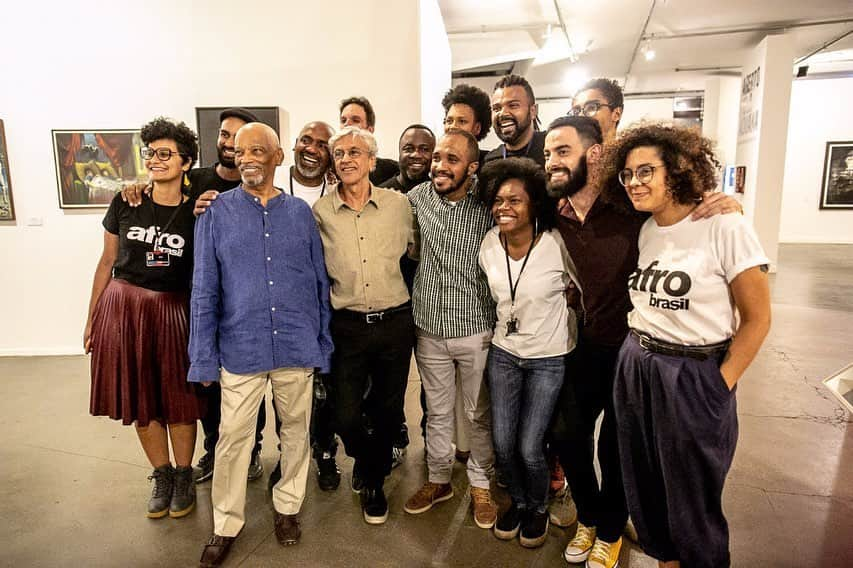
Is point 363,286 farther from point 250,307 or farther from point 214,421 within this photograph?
point 214,421

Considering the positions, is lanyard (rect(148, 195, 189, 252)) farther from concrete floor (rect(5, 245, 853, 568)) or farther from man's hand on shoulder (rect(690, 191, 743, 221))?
man's hand on shoulder (rect(690, 191, 743, 221))

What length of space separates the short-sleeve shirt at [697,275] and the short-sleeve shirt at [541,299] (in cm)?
42

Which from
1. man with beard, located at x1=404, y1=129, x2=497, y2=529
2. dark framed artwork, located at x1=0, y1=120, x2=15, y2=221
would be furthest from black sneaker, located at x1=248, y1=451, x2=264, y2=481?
dark framed artwork, located at x1=0, y1=120, x2=15, y2=221

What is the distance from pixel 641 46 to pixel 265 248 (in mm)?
9815

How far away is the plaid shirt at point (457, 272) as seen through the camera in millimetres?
2332

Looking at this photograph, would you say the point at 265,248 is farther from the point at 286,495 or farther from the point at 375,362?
the point at 286,495

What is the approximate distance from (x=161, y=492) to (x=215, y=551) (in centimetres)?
62

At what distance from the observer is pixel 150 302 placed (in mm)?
2475

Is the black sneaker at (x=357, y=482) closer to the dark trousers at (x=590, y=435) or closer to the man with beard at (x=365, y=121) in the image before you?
the dark trousers at (x=590, y=435)

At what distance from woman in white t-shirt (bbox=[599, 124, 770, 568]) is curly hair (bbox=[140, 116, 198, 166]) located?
1949 millimetres

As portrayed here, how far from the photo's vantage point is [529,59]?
10516 mm

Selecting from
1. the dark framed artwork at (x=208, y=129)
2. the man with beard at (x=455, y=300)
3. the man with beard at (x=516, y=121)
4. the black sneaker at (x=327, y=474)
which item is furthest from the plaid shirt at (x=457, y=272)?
the dark framed artwork at (x=208, y=129)

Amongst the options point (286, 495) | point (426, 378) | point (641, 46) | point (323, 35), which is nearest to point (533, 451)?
point (426, 378)

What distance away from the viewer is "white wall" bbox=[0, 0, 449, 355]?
4852mm
